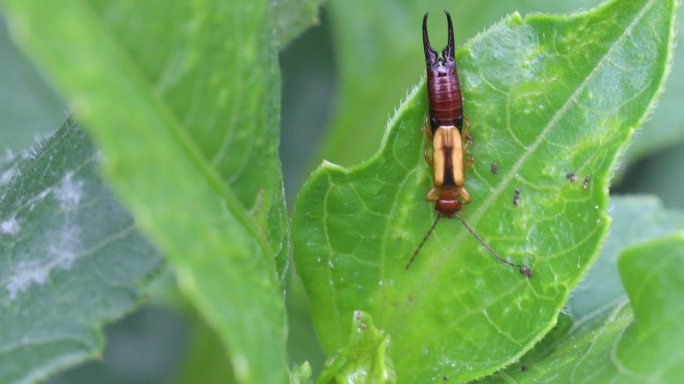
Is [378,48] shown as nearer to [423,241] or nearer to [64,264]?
[423,241]

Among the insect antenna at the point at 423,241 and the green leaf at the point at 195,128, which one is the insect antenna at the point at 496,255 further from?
the green leaf at the point at 195,128

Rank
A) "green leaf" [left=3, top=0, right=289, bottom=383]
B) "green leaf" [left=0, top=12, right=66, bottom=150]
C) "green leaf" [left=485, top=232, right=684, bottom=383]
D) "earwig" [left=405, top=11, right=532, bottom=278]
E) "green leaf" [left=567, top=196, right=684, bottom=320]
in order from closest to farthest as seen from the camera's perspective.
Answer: "green leaf" [left=3, top=0, right=289, bottom=383], "green leaf" [left=485, top=232, right=684, bottom=383], "earwig" [left=405, top=11, right=532, bottom=278], "green leaf" [left=567, top=196, right=684, bottom=320], "green leaf" [left=0, top=12, right=66, bottom=150]

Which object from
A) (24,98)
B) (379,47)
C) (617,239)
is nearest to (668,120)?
(617,239)

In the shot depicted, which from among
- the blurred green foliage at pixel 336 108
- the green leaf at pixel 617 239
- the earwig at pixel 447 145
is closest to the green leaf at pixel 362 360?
the earwig at pixel 447 145

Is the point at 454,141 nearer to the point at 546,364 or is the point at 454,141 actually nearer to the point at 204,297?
the point at 546,364

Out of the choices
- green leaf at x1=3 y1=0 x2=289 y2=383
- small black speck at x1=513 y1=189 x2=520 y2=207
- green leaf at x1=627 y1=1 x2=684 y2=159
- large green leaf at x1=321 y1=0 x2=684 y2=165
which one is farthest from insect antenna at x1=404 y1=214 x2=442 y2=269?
green leaf at x1=627 y1=1 x2=684 y2=159

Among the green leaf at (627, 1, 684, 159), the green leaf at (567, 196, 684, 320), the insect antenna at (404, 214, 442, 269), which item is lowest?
the green leaf at (627, 1, 684, 159)

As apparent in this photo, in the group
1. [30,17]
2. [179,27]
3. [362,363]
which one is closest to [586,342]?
[362,363]

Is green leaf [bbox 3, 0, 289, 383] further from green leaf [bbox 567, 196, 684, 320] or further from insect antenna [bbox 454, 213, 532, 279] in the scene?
green leaf [bbox 567, 196, 684, 320]
